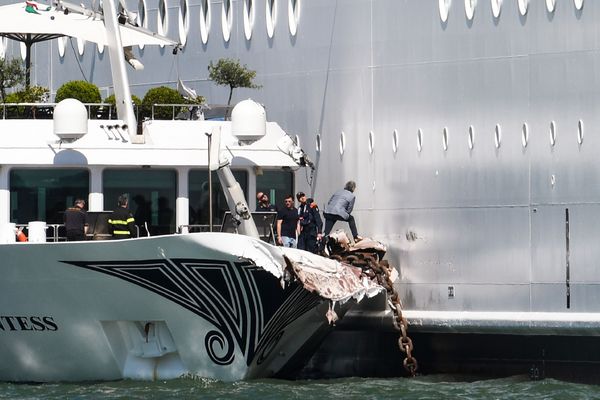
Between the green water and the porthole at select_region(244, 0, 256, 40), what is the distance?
21.1 feet

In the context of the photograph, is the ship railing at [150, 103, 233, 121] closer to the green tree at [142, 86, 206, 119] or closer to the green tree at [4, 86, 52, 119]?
the green tree at [142, 86, 206, 119]

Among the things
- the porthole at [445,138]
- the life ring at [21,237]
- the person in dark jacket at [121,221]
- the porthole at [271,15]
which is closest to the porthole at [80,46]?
the porthole at [271,15]

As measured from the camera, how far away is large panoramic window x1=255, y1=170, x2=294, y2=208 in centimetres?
2148

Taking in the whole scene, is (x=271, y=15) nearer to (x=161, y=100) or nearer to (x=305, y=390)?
(x=161, y=100)

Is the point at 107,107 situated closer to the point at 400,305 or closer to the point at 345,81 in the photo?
the point at 345,81

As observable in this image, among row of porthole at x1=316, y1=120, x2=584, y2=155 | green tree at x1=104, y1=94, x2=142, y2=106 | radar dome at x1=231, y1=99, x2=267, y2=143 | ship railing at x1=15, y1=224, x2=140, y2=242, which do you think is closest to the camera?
row of porthole at x1=316, y1=120, x2=584, y2=155

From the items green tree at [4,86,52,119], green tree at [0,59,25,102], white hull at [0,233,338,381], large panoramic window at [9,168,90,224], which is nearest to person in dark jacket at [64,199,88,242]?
large panoramic window at [9,168,90,224]

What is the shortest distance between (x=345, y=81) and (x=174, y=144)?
271 cm

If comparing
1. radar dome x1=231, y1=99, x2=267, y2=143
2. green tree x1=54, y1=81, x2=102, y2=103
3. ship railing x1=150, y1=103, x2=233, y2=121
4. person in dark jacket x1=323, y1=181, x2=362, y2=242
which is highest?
green tree x1=54, y1=81, x2=102, y2=103

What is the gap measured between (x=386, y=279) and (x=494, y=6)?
12.7ft

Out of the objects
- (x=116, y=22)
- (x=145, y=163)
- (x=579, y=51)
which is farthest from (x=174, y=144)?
(x=579, y=51)

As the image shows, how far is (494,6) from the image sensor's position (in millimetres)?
19688

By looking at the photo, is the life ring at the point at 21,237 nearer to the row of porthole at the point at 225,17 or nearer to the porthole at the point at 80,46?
the row of porthole at the point at 225,17

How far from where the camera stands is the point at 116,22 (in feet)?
71.3
